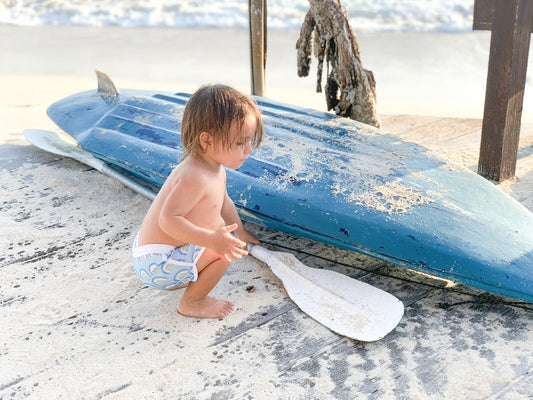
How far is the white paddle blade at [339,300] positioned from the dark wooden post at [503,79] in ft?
4.38

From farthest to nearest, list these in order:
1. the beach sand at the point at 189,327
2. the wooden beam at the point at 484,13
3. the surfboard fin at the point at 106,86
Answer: the surfboard fin at the point at 106,86 → the wooden beam at the point at 484,13 → the beach sand at the point at 189,327

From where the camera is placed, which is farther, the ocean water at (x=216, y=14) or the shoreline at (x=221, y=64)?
the ocean water at (x=216, y=14)

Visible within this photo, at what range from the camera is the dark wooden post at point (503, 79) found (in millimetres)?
2912

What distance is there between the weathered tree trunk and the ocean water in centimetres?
665

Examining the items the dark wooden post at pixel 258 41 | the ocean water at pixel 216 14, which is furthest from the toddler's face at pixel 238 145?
the ocean water at pixel 216 14

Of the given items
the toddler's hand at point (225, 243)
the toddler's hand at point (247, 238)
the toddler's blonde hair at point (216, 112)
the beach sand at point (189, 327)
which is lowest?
the beach sand at point (189, 327)

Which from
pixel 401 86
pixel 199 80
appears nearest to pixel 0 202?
pixel 199 80

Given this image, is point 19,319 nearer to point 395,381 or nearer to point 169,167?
point 169,167

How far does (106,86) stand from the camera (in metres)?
3.66

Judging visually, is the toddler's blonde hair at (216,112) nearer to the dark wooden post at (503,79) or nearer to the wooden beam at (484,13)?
the dark wooden post at (503,79)

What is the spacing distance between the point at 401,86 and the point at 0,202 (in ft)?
14.8

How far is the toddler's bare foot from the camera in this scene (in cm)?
206

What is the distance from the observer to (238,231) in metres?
2.41

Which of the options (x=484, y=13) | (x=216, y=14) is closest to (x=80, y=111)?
(x=484, y=13)
